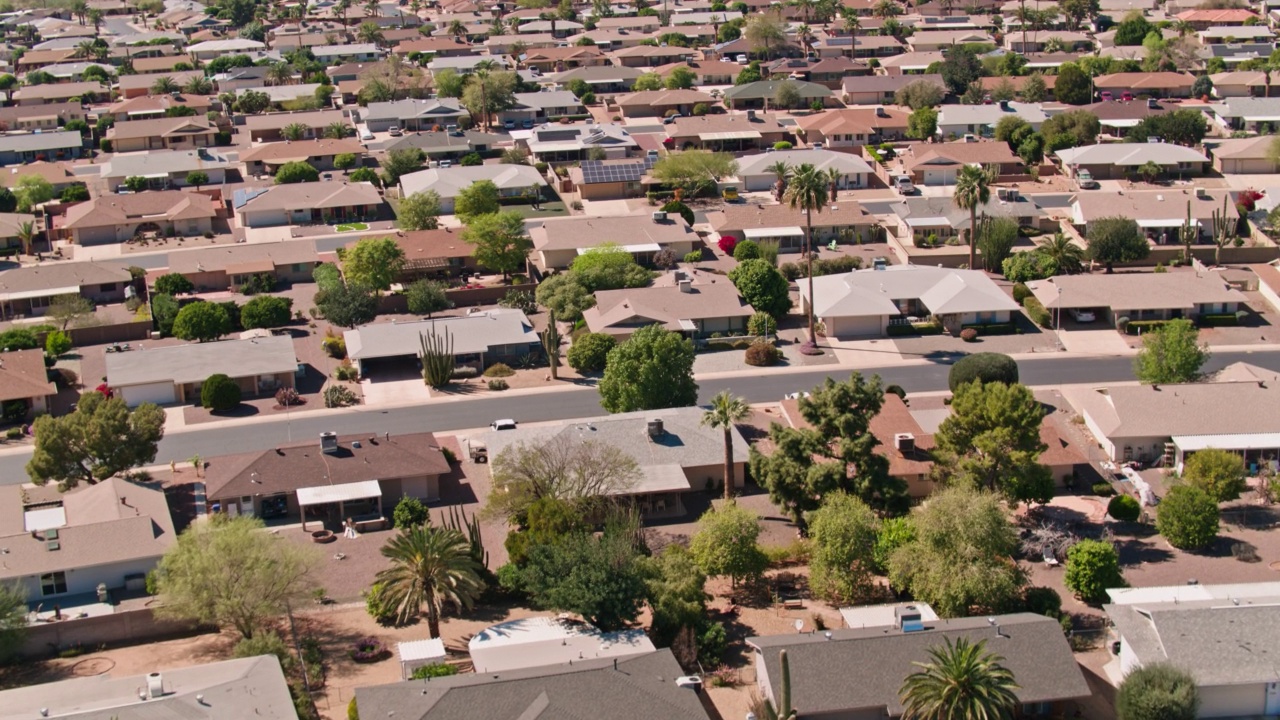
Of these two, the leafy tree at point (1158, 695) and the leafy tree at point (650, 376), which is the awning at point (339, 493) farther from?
the leafy tree at point (1158, 695)

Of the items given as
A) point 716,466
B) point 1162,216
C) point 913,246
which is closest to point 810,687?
point 716,466

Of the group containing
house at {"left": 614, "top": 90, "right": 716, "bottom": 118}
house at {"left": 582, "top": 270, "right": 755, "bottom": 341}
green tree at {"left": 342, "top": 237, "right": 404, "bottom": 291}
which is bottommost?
house at {"left": 582, "top": 270, "right": 755, "bottom": 341}

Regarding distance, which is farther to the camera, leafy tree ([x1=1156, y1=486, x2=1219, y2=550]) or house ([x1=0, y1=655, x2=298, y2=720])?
leafy tree ([x1=1156, y1=486, x2=1219, y2=550])

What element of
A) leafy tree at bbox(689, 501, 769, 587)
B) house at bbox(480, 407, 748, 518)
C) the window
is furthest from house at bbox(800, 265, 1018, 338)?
the window

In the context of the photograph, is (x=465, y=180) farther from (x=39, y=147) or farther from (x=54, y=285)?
(x=39, y=147)

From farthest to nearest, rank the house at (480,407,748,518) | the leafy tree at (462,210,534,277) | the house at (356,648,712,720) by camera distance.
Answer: the leafy tree at (462,210,534,277)
the house at (480,407,748,518)
the house at (356,648,712,720)

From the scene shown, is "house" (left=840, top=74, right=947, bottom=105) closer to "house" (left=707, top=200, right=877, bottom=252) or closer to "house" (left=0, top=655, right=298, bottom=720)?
"house" (left=707, top=200, right=877, bottom=252)

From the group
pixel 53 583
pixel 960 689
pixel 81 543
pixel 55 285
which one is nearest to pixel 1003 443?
pixel 960 689
